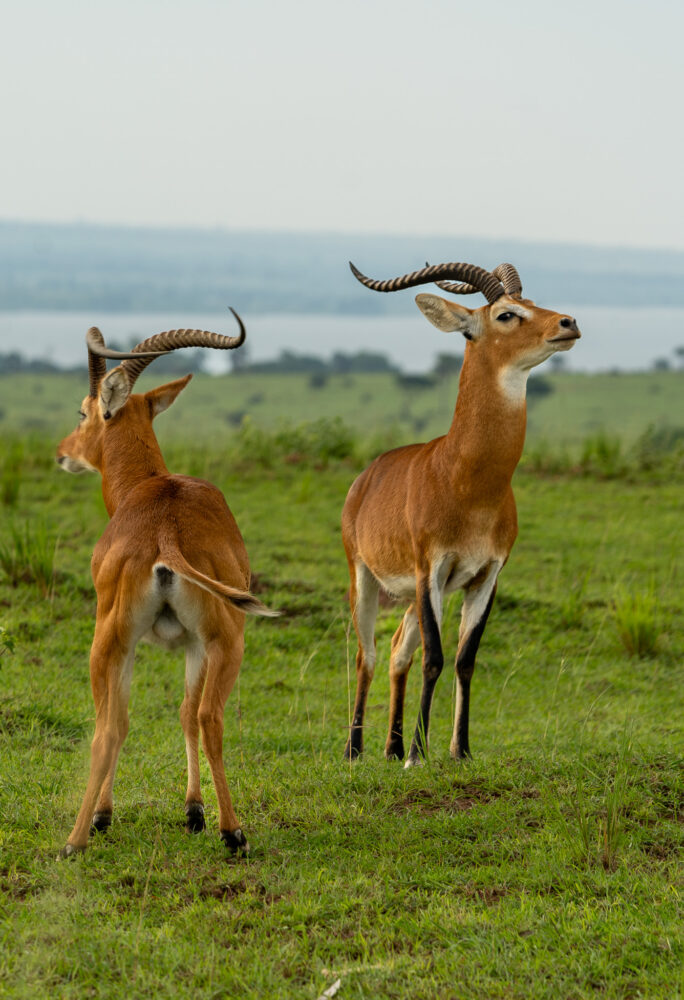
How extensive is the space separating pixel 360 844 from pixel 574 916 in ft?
3.52

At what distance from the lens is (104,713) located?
16.1 feet

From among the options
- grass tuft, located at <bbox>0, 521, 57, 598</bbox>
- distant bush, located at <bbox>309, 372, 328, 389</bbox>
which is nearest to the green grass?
distant bush, located at <bbox>309, 372, 328, 389</bbox>

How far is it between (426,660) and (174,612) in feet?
5.67

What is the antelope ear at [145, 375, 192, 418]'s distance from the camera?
20.5 ft

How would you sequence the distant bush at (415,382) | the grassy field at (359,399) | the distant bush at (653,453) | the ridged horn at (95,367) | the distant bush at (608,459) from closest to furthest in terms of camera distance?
the ridged horn at (95,367) → the distant bush at (608,459) → the distant bush at (653,453) → the grassy field at (359,399) → the distant bush at (415,382)

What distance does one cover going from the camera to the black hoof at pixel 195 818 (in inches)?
208

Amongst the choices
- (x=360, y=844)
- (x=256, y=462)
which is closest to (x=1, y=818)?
(x=360, y=844)

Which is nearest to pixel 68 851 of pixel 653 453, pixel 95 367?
pixel 95 367

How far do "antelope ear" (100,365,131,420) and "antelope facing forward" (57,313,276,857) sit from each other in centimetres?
36

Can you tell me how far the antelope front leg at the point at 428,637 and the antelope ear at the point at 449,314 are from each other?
130cm

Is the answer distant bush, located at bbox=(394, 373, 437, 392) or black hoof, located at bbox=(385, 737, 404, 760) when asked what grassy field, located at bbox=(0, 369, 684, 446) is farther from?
black hoof, located at bbox=(385, 737, 404, 760)

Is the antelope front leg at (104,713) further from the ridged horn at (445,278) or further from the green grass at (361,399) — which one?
the green grass at (361,399)

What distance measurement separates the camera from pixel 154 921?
4488 mm

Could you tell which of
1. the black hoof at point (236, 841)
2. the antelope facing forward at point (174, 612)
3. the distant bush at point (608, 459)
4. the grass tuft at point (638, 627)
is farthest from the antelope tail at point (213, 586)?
the distant bush at point (608, 459)
